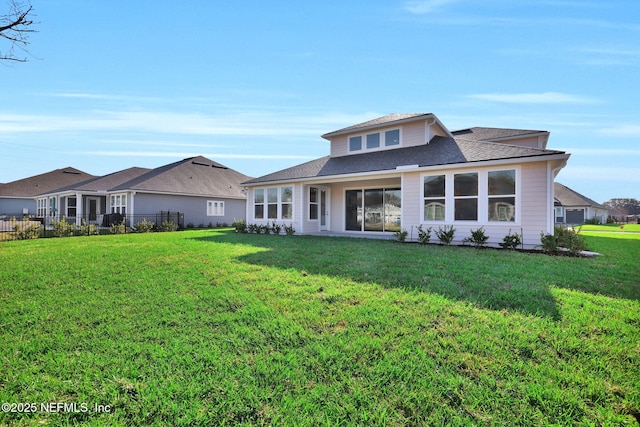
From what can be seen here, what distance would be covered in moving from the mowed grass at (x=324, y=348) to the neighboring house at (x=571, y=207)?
3872 cm

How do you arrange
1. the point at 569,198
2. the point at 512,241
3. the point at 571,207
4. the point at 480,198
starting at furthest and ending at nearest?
the point at 569,198
the point at 571,207
the point at 480,198
the point at 512,241

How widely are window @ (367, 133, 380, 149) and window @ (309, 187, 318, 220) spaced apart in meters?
3.63

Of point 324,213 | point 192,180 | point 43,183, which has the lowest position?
point 324,213

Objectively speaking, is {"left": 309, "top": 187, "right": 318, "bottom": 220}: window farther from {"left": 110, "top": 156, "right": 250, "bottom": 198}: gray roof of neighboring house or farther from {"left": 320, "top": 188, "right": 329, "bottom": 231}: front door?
{"left": 110, "top": 156, "right": 250, "bottom": 198}: gray roof of neighboring house

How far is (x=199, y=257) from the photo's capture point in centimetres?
810

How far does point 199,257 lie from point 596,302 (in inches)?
322

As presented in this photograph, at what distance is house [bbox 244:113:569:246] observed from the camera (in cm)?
991

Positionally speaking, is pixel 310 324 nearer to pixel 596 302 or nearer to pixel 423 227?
pixel 596 302

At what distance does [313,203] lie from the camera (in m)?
16.0

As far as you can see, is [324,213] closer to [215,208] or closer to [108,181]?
[215,208]

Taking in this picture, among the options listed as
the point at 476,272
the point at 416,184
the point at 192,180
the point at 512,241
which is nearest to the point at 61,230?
the point at 192,180

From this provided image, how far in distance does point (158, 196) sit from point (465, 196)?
789 inches

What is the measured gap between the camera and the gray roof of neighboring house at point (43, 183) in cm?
3214

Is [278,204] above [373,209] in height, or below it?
above
